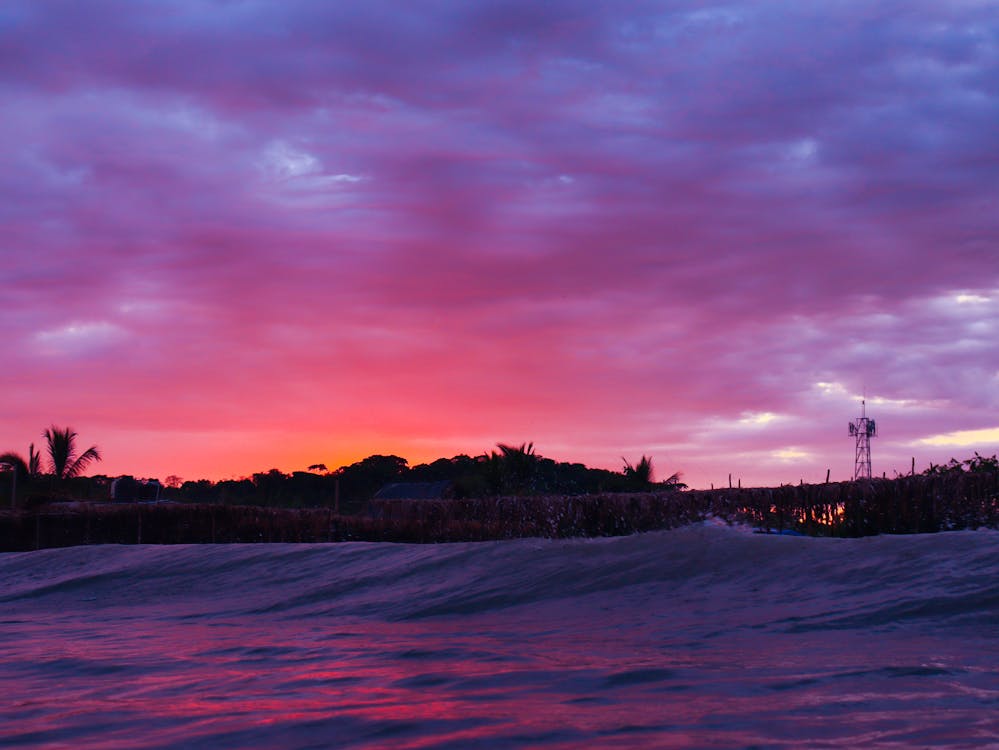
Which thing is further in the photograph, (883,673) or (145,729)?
(883,673)

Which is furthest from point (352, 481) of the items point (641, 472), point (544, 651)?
point (544, 651)

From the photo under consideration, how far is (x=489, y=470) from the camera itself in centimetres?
3362

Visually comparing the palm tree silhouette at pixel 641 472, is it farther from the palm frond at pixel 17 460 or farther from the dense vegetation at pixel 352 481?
the palm frond at pixel 17 460

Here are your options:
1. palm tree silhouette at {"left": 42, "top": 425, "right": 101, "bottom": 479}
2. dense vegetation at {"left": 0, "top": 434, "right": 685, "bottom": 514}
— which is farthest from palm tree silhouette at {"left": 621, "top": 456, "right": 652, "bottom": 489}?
palm tree silhouette at {"left": 42, "top": 425, "right": 101, "bottom": 479}

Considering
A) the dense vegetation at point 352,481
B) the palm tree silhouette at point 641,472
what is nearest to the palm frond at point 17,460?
the dense vegetation at point 352,481

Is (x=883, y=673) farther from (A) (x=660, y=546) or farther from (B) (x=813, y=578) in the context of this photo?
(A) (x=660, y=546)

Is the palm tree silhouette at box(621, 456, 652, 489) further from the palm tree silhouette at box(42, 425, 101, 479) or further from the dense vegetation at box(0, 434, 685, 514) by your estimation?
the palm tree silhouette at box(42, 425, 101, 479)

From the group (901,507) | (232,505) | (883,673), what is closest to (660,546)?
(901,507)

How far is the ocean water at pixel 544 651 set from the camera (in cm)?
312

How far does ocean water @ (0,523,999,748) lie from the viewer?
3123 millimetres

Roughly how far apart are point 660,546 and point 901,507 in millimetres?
4431

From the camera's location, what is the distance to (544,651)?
4.92 meters

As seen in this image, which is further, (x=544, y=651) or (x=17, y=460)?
(x=17, y=460)

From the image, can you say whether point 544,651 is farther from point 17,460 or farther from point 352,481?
point 352,481
